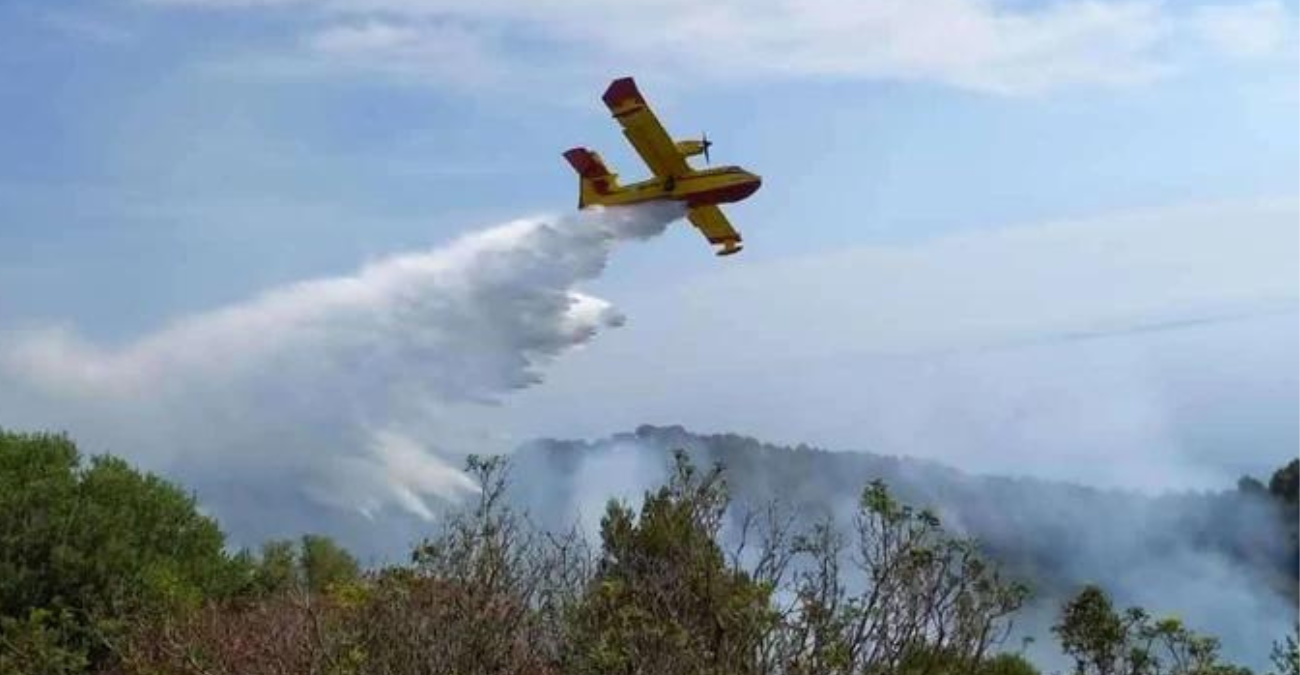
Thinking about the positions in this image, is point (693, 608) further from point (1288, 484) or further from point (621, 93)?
point (1288, 484)

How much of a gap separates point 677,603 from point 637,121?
1698 centimetres

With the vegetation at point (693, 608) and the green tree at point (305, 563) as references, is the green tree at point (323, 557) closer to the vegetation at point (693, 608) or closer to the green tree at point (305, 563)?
the green tree at point (305, 563)

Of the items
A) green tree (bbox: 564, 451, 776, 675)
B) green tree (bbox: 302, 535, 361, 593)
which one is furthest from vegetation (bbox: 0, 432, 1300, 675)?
green tree (bbox: 302, 535, 361, 593)

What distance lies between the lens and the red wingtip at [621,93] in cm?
2780

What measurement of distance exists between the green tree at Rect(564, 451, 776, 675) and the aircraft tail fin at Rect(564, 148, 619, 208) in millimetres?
16453

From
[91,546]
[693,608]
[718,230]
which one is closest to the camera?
[693,608]

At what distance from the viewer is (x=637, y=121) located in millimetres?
27844

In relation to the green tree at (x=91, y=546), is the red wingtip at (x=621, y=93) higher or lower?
higher

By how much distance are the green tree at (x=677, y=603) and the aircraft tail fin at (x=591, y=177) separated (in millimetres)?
16453

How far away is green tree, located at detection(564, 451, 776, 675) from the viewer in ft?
34.9

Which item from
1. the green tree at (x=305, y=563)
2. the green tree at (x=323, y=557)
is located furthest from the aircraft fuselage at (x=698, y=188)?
the green tree at (x=323, y=557)

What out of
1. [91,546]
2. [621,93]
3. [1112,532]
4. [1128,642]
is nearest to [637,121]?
[621,93]

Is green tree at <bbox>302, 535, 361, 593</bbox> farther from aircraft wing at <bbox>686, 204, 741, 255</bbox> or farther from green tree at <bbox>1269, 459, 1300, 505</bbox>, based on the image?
green tree at <bbox>1269, 459, 1300, 505</bbox>

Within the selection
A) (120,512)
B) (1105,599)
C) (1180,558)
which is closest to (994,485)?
(1180,558)
